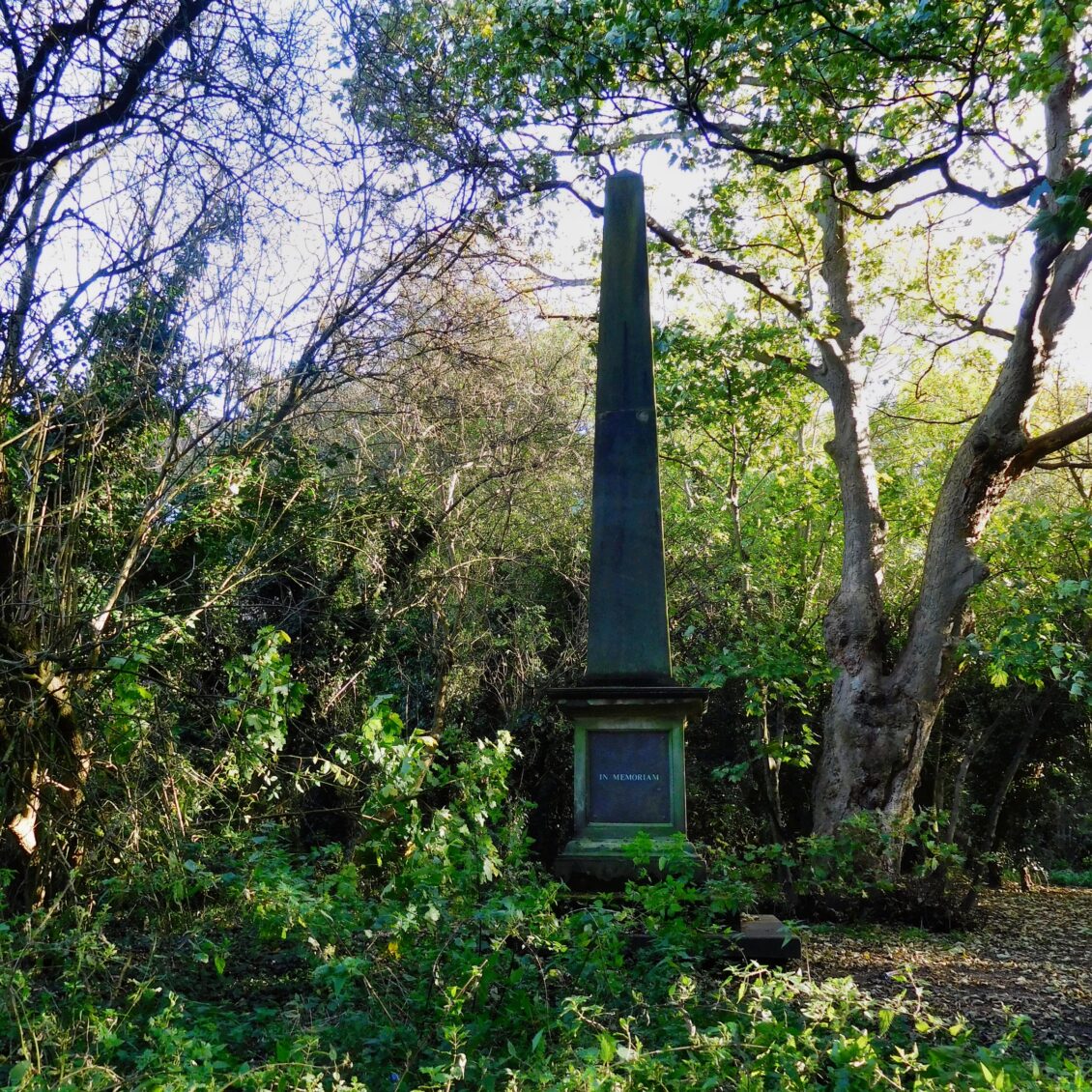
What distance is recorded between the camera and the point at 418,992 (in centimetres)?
380

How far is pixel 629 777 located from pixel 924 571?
505 cm

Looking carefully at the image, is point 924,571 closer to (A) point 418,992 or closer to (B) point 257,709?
(B) point 257,709

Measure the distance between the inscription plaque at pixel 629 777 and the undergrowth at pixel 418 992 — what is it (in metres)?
0.87

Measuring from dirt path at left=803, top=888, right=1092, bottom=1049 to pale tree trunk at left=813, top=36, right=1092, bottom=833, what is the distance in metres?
1.32

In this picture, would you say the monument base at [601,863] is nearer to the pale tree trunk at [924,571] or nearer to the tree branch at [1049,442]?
the pale tree trunk at [924,571]

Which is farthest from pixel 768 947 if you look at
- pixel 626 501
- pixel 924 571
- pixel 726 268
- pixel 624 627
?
pixel 726 268

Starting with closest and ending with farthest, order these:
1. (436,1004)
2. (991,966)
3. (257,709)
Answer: (436,1004)
(257,709)
(991,966)

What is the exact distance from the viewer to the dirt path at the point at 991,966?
5.62 meters

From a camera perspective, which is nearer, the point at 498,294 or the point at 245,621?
the point at 245,621

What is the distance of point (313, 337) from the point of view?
673 centimetres

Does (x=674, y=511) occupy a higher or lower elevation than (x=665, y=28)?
lower

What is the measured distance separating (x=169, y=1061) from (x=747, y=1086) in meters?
1.75

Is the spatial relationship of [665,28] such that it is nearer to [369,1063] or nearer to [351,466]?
[351,466]

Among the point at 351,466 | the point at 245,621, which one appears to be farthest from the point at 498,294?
the point at 245,621
